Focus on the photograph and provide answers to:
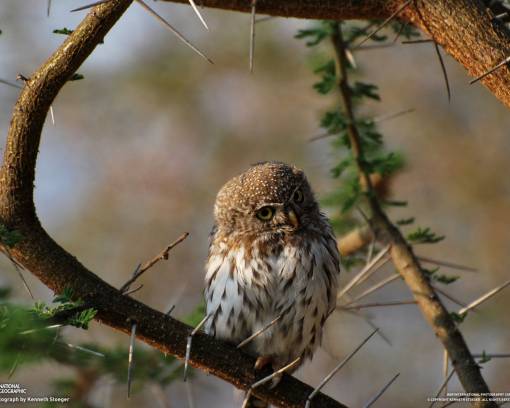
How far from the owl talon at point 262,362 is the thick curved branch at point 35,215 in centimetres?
70

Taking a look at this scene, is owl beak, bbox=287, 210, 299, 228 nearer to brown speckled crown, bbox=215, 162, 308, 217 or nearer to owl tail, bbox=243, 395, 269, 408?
brown speckled crown, bbox=215, 162, 308, 217

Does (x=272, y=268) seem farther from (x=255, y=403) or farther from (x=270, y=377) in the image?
(x=270, y=377)

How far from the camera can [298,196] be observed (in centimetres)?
548

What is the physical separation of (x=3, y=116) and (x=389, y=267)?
5.44 m

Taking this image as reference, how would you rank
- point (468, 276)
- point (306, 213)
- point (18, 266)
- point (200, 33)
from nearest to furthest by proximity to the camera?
point (18, 266) < point (306, 213) < point (468, 276) < point (200, 33)

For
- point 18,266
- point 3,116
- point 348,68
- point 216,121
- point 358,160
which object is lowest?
point 18,266

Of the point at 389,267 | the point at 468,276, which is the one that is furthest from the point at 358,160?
the point at 468,276

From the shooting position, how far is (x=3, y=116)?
1001 centimetres

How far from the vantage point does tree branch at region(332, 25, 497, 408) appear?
454 centimetres

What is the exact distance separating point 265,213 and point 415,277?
1.11m

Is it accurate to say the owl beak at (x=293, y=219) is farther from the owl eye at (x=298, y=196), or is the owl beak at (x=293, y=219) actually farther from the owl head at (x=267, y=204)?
the owl eye at (x=298, y=196)

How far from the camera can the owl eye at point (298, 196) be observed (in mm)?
5441

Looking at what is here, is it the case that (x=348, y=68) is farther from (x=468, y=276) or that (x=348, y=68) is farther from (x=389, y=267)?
(x=468, y=276)

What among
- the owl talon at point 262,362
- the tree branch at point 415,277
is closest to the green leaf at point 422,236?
the tree branch at point 415,277
